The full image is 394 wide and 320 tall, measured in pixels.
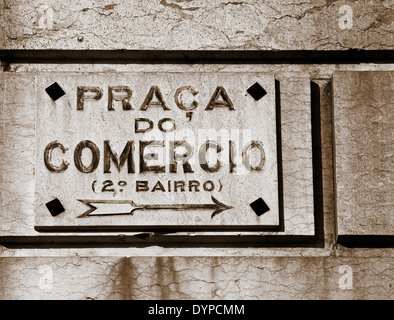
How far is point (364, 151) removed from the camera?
3357 millimetres

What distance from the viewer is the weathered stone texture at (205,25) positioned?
3.49 meters

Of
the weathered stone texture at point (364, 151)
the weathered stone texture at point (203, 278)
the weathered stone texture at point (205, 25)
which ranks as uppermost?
the weathered stone texture at point (205, 25)

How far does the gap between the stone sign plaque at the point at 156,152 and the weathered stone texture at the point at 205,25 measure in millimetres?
209

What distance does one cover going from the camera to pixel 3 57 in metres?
3.55

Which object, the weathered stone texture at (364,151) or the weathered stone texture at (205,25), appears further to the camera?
the weathered stone texture at (205,25)

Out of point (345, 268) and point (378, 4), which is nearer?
point (345, 268)

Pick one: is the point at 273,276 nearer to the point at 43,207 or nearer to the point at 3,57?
the point at 43,207

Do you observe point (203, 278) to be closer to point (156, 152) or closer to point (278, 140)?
point (156, 152)

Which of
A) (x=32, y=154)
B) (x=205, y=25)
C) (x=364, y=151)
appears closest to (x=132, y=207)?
(x=32, y=154)

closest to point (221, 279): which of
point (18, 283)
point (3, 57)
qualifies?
point (18, 283)

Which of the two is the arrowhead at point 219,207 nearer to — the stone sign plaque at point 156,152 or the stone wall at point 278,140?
the stone sign plaque at point 156,152

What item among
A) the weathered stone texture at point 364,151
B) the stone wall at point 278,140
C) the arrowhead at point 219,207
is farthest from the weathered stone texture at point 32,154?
the arrowhead at point 219,207

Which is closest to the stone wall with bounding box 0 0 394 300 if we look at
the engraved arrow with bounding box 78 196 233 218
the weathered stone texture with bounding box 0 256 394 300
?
the weathered stone texture with bounding box 0 256 394 300
